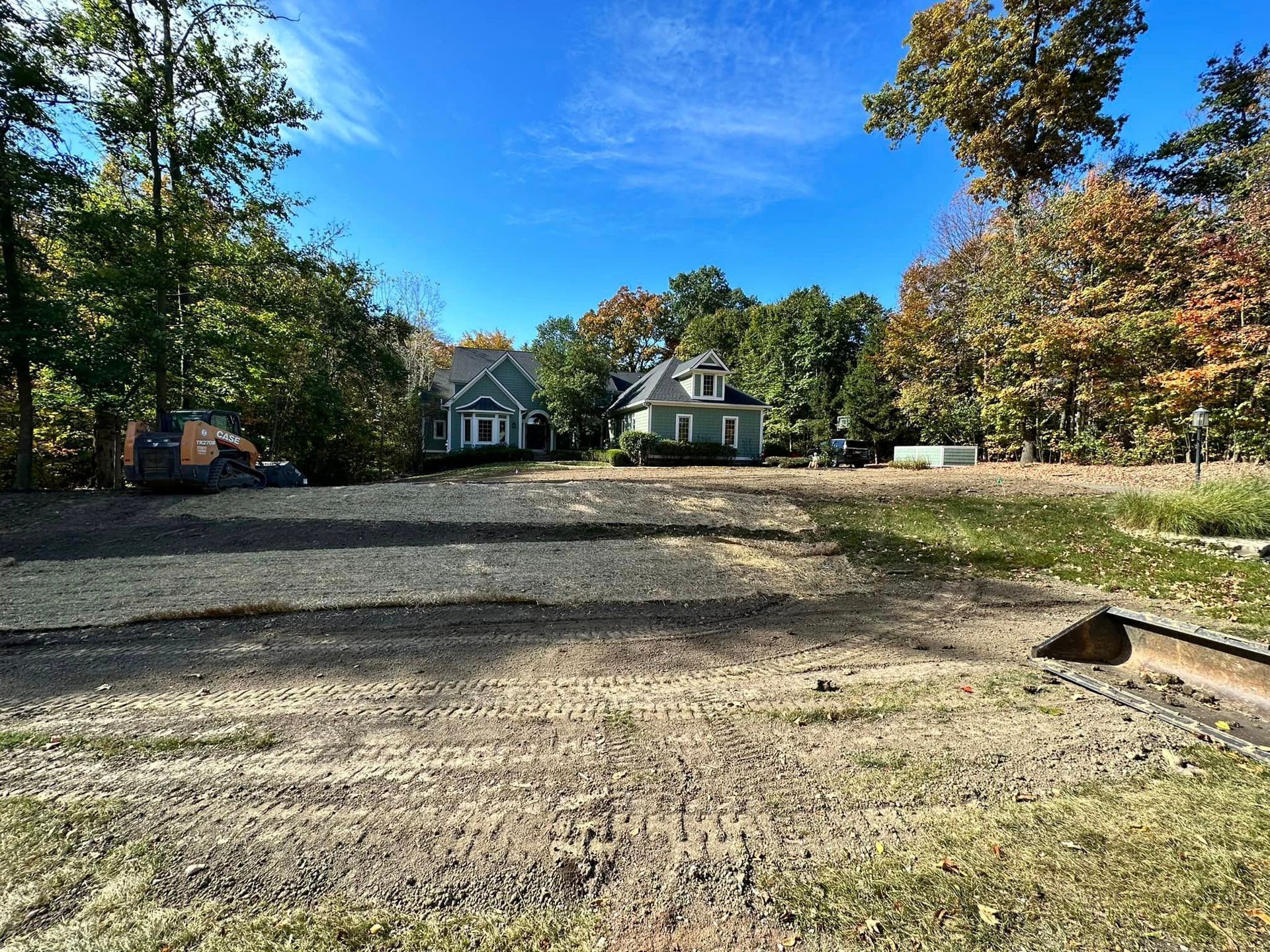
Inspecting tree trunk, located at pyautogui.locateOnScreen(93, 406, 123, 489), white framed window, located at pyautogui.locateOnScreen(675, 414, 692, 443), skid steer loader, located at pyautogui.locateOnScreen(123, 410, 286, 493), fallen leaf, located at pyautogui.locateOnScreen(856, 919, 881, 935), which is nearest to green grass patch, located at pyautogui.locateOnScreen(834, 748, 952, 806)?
fallen leaf, located at pyautogui.locateOnScreen(856, 919, 881, 935)

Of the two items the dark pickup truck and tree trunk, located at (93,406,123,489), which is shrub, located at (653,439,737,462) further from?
tree trunk, located at (93,406,123,489)

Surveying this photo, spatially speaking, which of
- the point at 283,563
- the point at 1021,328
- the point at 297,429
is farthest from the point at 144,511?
the point at 1021,328

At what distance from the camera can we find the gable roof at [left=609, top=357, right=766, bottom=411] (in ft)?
85.0

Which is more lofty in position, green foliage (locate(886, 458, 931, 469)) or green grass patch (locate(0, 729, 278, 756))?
green foliage (locate(886, 458, 931, 469))

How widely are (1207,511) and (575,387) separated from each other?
75.2 feet

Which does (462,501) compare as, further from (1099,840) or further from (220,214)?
(220,214)

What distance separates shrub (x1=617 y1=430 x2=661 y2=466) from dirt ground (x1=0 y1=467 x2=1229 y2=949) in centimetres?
1629

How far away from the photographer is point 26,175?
937 cm

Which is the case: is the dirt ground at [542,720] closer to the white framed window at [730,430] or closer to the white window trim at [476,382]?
the white framed window at [730,430]

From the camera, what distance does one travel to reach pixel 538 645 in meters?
4.00

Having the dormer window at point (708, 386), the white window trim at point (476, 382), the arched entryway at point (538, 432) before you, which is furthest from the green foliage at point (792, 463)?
the white window trim at point (476, 382)

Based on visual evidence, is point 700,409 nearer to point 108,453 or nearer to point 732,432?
point 732,432

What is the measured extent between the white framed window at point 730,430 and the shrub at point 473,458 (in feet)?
34.3

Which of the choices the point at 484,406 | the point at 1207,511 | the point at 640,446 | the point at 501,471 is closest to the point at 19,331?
the point at 501,471
